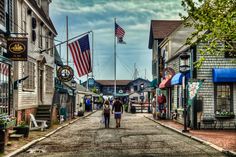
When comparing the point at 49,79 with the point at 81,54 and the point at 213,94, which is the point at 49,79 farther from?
the point at 213,94

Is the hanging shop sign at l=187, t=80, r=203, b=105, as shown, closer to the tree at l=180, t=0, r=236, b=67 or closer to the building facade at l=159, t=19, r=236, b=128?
the building facade at l=159, t=19, r=236, b=128

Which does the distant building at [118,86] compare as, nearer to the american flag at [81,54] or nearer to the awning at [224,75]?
the american flag at [81,54]

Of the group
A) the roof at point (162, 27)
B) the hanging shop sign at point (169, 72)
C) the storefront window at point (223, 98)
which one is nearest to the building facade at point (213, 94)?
the storefront window at point (223, 98)

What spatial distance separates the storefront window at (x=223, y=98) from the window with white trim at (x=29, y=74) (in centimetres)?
1015

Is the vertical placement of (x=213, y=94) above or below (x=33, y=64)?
below

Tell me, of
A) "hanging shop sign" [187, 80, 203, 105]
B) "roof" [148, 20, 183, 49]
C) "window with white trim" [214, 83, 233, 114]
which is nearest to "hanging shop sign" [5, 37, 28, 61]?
"hanging shop sign" [187, 80, 203, 105]

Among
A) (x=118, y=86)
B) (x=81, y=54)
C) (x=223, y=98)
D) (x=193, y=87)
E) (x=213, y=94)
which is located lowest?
(x=223, y=98)

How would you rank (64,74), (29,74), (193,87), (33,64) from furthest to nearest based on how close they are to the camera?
(64,74) < (33,64) < (29,74) < (193,87)

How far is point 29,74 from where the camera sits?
25.2 meters

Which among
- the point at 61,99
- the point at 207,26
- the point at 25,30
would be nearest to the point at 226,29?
the point at 207,26

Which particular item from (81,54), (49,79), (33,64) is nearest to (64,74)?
(81,54)

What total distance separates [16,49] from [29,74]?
7.51 meters

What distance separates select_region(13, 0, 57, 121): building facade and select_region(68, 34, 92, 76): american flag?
6.53 ft

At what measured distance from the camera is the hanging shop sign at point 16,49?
58.4 feet
